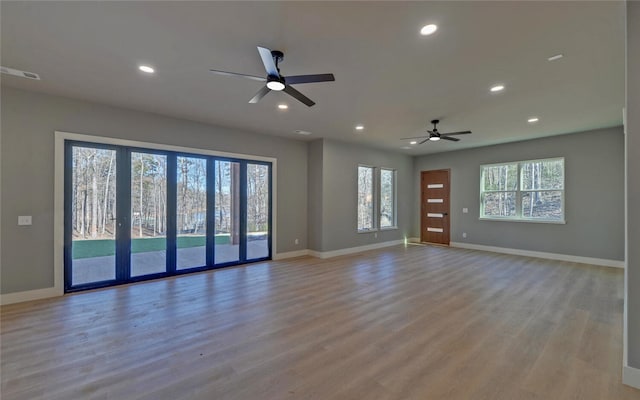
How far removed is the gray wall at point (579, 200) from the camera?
563cm

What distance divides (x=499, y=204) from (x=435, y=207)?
5.82 feet

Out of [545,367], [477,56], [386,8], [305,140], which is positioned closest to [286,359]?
[545,367]

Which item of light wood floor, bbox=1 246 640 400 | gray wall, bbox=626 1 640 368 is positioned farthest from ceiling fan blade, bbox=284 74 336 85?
light wood floor, bbox=1 246 640 400

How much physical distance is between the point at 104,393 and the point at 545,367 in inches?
136

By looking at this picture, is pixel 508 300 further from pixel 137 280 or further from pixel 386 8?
pixel 137 280

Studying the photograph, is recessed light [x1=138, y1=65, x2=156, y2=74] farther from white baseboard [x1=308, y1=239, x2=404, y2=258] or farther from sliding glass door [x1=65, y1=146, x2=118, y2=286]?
white baseboard [x1=308, y1=239, x2=404, y2=258]

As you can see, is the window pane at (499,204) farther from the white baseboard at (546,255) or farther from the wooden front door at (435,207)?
the wooden front door at (435,207)

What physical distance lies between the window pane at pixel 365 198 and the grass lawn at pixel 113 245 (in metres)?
4.14

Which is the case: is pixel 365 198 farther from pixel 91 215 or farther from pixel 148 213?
pixel 91 215

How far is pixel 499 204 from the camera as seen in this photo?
7.36 m

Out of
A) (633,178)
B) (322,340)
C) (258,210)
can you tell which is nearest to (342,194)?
(258,210)

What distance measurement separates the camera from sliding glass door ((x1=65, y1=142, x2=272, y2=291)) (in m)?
4.27

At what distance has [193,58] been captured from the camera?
9.68 feet

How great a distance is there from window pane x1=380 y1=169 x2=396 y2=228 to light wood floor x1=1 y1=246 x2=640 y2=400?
3787mm
